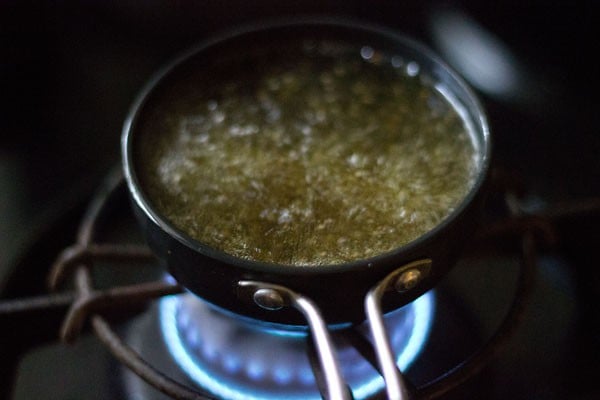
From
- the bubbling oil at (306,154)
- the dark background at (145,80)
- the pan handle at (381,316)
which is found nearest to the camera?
the pan handle at (381,316)

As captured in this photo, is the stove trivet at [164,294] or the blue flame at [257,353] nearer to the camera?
the stove trivet at [164,294]

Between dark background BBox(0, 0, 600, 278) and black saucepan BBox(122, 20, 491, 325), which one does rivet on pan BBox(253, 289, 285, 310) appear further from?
dark background BBox(0, 0, 600, 278)

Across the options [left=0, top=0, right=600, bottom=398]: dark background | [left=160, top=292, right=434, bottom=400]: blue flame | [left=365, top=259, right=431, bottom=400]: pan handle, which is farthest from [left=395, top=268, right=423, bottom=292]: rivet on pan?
[left=0, top=0, right=600, bottom=398]: dark background

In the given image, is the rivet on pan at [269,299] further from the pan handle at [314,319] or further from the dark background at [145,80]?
the dark background at [145,80]

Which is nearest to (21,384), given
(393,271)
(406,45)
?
(393,271)

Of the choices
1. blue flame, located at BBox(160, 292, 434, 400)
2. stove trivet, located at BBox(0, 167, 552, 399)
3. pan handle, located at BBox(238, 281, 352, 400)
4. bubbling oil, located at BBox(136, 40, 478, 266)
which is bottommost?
blue flame, located at BBox(160, 292, 434, 400)

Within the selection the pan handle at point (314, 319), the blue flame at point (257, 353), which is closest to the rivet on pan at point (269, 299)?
the pan handle at point (314, 319)

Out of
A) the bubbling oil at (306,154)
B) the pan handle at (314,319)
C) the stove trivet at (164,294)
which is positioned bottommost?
the stove trivet at (164,294)

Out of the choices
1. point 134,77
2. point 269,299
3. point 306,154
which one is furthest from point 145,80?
point 269,299
